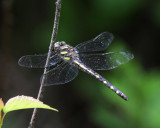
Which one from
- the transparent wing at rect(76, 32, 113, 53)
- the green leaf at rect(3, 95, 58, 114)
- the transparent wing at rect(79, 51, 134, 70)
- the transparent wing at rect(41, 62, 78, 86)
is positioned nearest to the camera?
the green leaf at rect(3, 95, 58, 114)

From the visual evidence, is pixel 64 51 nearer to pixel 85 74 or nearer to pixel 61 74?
pixel 61 74

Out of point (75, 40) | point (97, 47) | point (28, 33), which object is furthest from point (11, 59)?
point (97, 47)

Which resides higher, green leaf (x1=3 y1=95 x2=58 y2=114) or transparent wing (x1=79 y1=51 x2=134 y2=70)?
green leaf (x1=3 y1=95 x2=58 y2=114)

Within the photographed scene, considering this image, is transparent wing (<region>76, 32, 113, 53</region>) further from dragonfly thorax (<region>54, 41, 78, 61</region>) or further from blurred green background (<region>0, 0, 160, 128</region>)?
blurred green background (<region>0, 0, 160, 128</region>)

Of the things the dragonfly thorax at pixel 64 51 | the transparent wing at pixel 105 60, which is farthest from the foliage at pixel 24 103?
the transparent wing at pixel 105 60

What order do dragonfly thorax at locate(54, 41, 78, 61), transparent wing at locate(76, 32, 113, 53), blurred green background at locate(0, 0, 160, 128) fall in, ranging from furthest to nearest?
blurred green background at locate(0, 0, 160, 128) → transparent wing at locate(76, 32, 113, 53) → dragonfly thorax at locate(54, 41, 78, 61)

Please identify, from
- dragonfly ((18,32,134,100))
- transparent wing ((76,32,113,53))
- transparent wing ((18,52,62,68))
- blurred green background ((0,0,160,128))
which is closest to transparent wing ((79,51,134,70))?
dragonfly ((18,32,134,100))

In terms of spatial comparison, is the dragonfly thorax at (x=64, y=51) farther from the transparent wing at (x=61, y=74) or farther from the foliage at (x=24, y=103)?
the foliage at (x=24, y=103)

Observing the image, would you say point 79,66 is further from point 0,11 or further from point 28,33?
point 0,11
